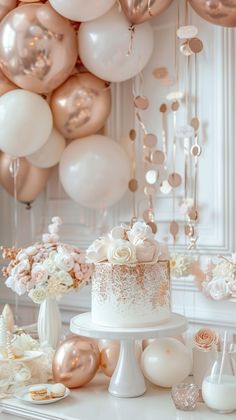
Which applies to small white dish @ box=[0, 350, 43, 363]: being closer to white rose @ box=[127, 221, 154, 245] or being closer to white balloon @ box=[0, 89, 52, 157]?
white rose @ box=[127, 221, 154, 245]

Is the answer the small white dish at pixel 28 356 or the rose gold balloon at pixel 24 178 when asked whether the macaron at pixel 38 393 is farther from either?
the rose gold balloon at pixel 24 178

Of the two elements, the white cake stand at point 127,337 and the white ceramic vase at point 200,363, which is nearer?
the white cake stand at point 127,337

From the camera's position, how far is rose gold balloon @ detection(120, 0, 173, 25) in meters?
1.73

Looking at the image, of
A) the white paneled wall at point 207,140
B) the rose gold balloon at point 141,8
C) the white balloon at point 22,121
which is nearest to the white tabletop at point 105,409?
the white paneled wall at point 207,140

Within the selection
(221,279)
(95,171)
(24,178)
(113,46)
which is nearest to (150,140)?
(95,171)

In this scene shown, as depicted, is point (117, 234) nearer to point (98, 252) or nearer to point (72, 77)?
point (98, 252)

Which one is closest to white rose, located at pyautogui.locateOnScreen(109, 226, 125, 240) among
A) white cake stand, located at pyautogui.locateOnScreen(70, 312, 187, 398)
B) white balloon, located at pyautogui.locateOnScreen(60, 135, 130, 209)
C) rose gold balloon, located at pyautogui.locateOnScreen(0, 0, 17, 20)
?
white cake stand, located at pyautogui.locateOnScreen(70, 312, 187, 398)

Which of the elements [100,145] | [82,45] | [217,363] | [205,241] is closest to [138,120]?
[100,145]

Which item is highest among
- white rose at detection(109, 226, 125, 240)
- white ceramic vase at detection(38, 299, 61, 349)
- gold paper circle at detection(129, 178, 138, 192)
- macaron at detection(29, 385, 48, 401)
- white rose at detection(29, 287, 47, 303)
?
gold paper circle at detection(129, 178, 138, 192)

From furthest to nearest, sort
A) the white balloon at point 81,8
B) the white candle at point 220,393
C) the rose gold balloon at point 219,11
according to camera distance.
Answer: the white balloon at point 81,8, the rose gold balloon at point 219,11, the white candle at point 220,393

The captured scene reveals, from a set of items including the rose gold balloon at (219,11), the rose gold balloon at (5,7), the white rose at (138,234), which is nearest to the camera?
the white rose at (138,234)

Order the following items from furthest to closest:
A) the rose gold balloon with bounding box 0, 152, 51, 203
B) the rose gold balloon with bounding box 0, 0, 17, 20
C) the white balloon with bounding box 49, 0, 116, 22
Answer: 1. the rose gold balloon with bounding box 0, 152, 51, 203
2. the rose gold balloon with bounding box 0, 0, 17, 20
3. the white balloon with bounding box 49, 0, 116, 22

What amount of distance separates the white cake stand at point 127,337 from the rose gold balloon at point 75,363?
6cm

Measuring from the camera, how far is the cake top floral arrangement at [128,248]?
136cm
